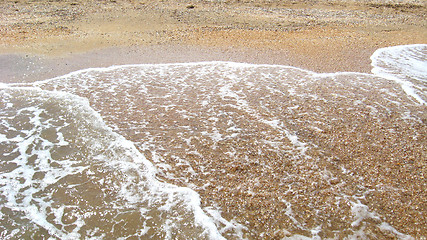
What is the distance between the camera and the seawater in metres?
3.47

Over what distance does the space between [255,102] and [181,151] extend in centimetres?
246

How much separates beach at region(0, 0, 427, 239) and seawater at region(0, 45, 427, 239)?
32mm

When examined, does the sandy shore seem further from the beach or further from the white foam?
the white foam

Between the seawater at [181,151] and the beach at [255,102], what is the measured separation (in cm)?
3

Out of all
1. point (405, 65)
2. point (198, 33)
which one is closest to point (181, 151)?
point (198, 33)

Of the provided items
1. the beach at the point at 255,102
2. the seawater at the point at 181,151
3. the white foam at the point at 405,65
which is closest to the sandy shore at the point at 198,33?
A: the beach at the point at 255,102

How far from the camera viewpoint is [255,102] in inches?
258

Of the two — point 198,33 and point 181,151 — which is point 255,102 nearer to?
point 181,151

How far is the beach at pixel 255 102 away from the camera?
12.2 feet

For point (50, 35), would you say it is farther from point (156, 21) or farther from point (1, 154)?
point (1, 154)

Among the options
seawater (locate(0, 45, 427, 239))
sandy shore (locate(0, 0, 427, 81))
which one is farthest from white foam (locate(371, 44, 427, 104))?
sandy shore (locate(0, 0, 427, 81))

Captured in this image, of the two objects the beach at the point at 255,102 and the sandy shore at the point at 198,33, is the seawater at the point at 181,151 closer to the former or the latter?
the beach at the point at 255,102

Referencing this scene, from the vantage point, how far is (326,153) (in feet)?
15.4

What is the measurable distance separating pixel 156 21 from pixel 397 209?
37.9 feet
